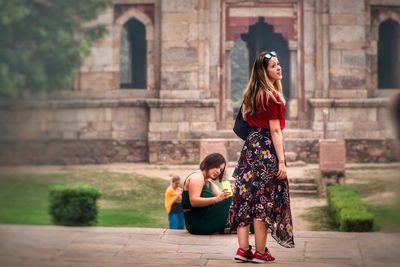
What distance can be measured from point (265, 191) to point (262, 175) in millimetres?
93

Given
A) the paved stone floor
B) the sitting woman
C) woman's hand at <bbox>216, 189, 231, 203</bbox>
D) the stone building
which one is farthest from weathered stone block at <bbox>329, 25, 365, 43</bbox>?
woman's hand at <bbox>216, 189, 231, 203</bbox>

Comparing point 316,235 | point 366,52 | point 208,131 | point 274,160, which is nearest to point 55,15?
point 274,160

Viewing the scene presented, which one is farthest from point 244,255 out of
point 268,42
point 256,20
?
point 268,42

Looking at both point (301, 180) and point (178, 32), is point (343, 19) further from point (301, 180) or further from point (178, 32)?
point (301, 180)

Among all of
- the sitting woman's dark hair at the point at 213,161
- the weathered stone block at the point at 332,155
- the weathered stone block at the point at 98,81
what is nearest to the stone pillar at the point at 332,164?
the weathered stone block at the point at 332,155

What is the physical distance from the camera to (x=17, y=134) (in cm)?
124

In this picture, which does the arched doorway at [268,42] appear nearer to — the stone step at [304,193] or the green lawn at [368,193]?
the green lawn at [368,193]

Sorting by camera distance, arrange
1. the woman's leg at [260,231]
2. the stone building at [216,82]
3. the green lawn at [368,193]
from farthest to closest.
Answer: the stone building at [216,82] → the green lawn at [368,193] → the woman's leg at [260,231]

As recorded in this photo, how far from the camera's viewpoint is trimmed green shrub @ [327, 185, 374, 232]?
25.7 feet

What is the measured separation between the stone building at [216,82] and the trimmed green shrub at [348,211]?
4985 millimetres

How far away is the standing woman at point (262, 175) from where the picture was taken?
167 inches

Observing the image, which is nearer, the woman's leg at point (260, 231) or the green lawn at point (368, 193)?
the woman's leg at point (260, 231)

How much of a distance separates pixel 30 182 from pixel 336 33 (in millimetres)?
16303

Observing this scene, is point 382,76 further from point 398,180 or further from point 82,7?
point 82,7
